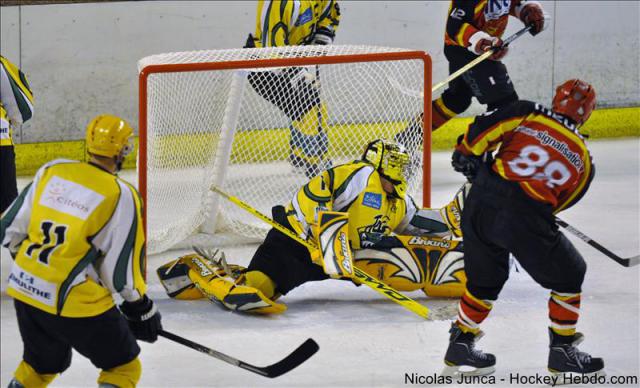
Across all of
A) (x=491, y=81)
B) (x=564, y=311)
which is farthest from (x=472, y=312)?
(x=491, y=81)

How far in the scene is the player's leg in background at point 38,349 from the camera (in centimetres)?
334

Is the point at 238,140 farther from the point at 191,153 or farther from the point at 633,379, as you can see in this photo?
the point at 633,379

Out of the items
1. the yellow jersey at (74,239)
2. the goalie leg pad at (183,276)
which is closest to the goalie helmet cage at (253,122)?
the goalie leg pad at (183,276)

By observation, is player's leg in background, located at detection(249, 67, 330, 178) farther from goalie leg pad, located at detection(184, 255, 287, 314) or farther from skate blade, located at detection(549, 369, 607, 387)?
skate blade, located at detection(549, 369, 607, 387)

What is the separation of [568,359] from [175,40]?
13.1ft

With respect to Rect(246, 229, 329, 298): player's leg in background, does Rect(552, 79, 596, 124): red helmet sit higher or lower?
higher

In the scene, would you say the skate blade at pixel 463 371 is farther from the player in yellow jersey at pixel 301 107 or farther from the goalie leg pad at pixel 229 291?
the player in yellow jersey at pixel 301 107

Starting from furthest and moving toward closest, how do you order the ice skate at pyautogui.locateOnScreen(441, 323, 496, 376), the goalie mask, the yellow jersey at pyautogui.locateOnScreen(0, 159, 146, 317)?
1. the goalie mask
2. the ice skate at pyautogui.locateOnScreen(441, 323, 496, 376)
3. the yellow jersey at pyautogui.locateOnScreen(0, 159, 146, 317)

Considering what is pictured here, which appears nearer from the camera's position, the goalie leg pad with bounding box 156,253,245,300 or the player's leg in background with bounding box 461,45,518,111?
the goalie leg pad with bounding box 156,253,245,300

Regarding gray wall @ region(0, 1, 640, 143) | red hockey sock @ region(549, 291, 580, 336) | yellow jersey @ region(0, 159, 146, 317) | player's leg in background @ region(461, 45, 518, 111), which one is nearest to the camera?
yellow jersey @ region(0, 159, 146, 317)

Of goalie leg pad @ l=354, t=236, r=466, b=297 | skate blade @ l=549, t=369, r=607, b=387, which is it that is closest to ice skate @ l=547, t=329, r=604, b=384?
skate blade @ l=549, t=369, r=607, b=387

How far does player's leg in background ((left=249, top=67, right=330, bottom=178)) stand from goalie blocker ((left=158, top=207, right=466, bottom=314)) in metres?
A: 1.08

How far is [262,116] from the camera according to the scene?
240 inches

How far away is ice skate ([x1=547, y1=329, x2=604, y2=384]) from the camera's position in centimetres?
401
